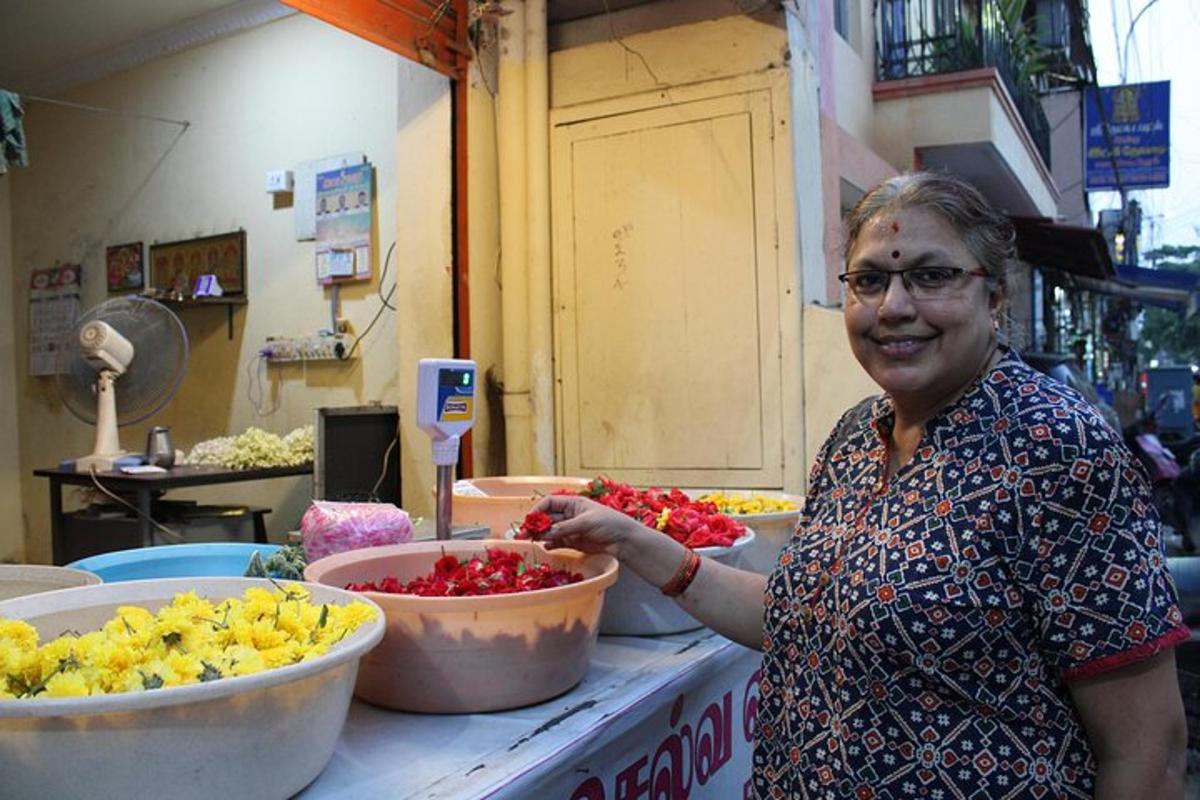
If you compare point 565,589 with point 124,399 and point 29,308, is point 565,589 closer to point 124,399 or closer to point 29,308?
point 124,399

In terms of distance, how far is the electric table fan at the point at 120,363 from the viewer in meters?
4.08

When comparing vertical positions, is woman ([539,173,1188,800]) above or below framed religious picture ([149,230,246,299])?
below

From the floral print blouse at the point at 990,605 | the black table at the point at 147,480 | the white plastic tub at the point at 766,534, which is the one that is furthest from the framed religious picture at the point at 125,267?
the floral print blouse at the point at 990,605

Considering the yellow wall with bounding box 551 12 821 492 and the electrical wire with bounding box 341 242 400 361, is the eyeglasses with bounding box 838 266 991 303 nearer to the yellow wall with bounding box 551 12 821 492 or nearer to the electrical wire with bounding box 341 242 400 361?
the yellow wall with bounding box 551 12 821 492

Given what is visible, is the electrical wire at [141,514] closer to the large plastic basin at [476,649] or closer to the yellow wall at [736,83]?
the yellow wall at [736,83]

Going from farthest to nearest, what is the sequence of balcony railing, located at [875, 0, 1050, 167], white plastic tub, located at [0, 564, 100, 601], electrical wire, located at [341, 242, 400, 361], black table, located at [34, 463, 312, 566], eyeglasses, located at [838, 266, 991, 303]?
balcony railing, located at [875, 0, 1050, 167]
electrical wire, located at [341, 242, 400, 361]
black table, located at [34, 463, 312, 566]
white plastic tub, located at [0, 564, 100, 601]
eyeglasses, located at [838, 266, 991, 303]

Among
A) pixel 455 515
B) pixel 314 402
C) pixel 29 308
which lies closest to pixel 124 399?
pixel 314 402

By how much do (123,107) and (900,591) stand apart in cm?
679

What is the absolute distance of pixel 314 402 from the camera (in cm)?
522

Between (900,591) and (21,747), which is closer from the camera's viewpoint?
(21,747)

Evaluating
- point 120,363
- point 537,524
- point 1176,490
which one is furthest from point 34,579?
point 1176,490

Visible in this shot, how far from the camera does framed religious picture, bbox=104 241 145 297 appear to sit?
616cm

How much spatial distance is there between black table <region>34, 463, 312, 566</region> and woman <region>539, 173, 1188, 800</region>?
3.46 metres

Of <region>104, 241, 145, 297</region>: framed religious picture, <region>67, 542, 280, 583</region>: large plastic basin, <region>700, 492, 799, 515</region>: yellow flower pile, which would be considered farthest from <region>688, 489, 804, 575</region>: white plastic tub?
<region>104, 241, 145, 297</region>: framed religious picture
